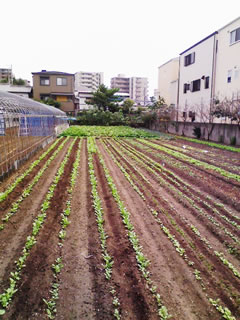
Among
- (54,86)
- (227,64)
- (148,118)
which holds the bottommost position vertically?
(148,118)

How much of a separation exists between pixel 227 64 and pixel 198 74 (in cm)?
441

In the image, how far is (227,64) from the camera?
61.5 ft

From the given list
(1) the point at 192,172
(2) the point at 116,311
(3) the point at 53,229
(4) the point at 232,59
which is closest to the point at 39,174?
(3) the point at 53,229

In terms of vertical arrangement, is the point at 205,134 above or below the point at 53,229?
above

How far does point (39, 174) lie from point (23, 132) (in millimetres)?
2623

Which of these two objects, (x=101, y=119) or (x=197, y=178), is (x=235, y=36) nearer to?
(x=197, y=178)

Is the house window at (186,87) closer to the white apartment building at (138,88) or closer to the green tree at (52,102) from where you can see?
the green tree at (52,102)

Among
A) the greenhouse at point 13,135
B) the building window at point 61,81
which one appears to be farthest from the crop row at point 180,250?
the building window at point 61,81

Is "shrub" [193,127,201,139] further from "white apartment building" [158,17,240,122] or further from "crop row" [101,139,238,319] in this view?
"crop row" [101,139,238,319]

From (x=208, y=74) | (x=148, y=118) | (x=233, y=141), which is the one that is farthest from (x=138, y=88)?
(x=233, y=141)

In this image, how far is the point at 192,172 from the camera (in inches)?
324

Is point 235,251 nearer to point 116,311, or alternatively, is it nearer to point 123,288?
point 123,288

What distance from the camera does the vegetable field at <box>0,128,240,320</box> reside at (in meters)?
2.60

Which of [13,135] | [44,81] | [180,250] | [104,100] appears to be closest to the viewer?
[180,250]
